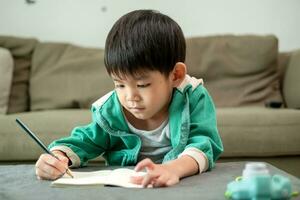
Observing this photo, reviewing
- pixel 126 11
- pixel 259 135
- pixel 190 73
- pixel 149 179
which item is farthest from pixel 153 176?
pixel 126 11

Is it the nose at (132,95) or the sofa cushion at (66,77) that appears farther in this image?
the sofa cushion at (66,77)

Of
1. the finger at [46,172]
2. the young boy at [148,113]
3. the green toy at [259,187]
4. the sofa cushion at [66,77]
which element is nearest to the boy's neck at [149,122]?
the young boy at [148,113]

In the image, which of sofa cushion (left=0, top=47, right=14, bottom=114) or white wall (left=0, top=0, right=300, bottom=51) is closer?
sofa cushion (left=0, top=47, right=14, bottom=114)

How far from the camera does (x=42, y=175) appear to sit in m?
0.96

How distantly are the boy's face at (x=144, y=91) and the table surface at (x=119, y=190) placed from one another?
0.17 meters

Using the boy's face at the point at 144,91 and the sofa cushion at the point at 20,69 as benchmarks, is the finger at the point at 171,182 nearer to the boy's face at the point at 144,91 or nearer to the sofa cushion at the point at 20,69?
the boy's face at the point at 144,91

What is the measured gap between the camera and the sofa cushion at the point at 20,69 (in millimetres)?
2516

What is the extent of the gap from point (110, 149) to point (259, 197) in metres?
0.60

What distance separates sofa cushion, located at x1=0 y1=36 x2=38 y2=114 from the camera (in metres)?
2.52

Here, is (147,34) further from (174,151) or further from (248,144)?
(248,144)

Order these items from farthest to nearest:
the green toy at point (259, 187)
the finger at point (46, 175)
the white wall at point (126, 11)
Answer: the white wall at point (126, 11)
the finger at point (46, 175)
the green toy at point (259, 187)

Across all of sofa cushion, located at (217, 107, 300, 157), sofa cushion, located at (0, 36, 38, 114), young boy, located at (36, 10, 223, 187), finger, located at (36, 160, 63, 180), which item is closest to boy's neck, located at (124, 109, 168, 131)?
young boy, located at (36, 10, 223, 187)

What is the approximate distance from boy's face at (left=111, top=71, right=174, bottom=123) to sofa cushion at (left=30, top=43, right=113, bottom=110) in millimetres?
1403

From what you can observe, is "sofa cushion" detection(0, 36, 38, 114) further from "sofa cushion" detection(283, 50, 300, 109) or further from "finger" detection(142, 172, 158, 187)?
"finger" detection(142, 172, 158, 187)
